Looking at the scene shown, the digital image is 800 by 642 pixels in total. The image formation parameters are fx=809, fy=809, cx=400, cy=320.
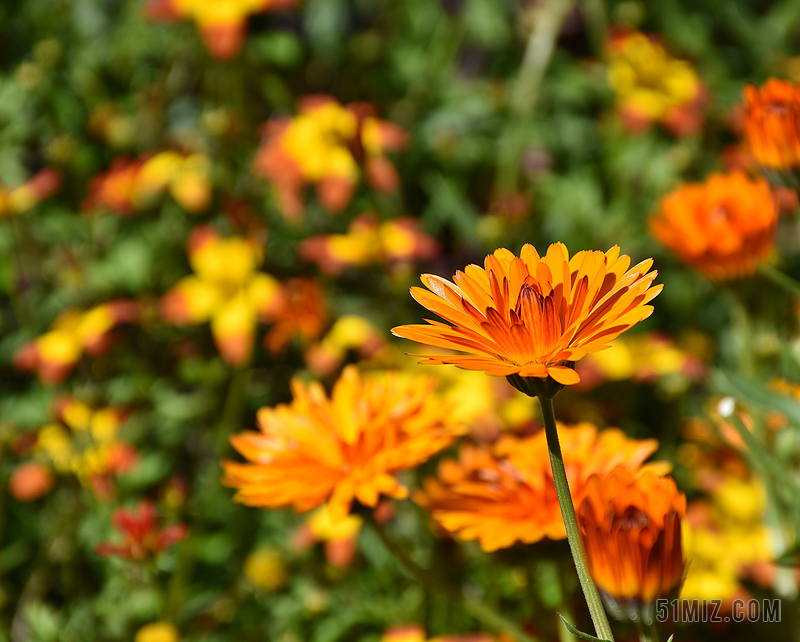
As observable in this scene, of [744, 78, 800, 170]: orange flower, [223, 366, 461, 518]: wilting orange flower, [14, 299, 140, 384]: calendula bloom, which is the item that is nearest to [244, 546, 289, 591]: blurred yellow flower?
[14, 299, 140, 384]: calendula bloom

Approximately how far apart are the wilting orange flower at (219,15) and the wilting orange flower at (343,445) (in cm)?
85

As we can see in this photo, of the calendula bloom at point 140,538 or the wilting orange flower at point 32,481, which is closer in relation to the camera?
the calendula bloom at point 140,538

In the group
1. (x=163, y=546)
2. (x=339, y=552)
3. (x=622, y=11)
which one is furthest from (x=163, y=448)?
(x=622, y=11)

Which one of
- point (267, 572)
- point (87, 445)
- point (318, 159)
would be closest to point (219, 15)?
point (318, 159)

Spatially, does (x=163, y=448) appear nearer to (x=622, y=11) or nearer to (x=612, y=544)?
(x=612, y=544)

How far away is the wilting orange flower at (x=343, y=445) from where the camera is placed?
1.65 ft

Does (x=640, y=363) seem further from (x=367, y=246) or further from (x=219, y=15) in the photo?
(x=219, y=15)

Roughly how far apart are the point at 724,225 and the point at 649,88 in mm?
863

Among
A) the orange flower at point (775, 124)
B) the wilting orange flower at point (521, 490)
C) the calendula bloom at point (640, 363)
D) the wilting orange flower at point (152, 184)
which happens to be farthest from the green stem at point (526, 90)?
the wilting orange flower at point (521, 490)

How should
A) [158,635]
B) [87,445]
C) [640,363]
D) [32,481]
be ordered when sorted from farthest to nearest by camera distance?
[640,363]
[32,481]
[87,445]
[158,635]

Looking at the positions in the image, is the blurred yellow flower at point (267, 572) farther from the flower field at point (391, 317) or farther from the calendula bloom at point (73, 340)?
the calendula bloom at point (73, 340)

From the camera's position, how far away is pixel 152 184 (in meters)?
1.28

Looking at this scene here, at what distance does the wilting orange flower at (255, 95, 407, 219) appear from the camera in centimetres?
124

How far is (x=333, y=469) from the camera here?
532 mm
